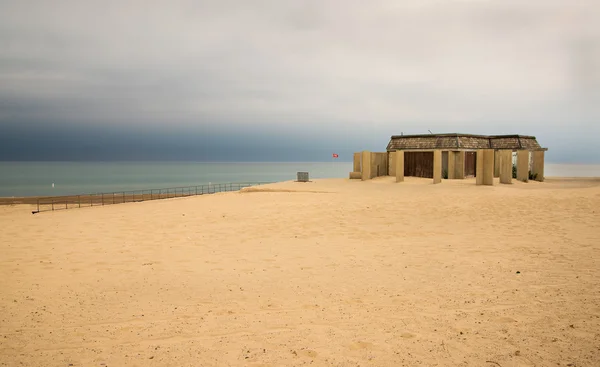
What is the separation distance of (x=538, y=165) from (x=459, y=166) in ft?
22.0

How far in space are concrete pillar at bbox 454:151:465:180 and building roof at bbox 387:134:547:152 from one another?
559mm

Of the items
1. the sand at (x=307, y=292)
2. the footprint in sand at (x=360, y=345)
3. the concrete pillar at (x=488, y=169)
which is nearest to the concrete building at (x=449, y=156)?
the concrete pillar at (x=488, y=169)

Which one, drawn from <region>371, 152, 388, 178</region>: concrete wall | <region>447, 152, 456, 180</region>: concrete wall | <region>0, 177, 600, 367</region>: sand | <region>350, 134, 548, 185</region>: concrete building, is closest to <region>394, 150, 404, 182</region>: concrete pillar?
<region>350, 134, 548, 185</region>: concrete building

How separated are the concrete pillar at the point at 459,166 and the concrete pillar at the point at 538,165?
6.19 meters

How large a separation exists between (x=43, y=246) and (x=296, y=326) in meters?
9.69

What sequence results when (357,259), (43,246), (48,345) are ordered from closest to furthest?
(48,345)
(357,259)
(43,246)

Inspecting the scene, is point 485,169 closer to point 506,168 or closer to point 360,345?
point 506,168

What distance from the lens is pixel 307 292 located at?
7465mm

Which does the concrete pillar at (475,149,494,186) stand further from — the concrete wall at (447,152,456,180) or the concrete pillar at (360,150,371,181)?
the concrete pillar at (360,150,371,181)

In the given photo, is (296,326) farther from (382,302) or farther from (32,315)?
(32,315)

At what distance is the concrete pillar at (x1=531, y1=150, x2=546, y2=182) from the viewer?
3169 centimetres

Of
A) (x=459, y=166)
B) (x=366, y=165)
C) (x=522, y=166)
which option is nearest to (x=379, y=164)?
(x=366, y=165)

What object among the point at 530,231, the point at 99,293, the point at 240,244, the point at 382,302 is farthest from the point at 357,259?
the point at 530,231

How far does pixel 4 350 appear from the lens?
5.22 meters
